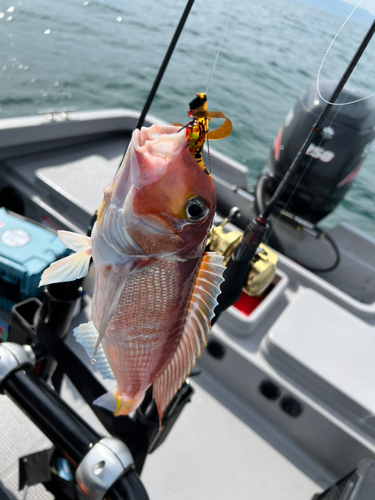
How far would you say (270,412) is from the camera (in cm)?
220

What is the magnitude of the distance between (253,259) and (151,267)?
1197mm

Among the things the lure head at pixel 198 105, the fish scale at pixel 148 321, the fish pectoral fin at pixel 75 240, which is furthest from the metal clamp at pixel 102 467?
the lure head at pixel 198 105

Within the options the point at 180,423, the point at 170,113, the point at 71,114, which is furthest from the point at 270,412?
the point at 170,113

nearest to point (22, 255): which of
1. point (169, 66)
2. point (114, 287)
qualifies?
point (114, 287)

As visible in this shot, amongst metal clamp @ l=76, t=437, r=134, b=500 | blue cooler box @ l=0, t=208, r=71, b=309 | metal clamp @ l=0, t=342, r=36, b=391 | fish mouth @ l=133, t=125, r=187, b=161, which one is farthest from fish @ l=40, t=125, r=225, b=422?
blue cooler box @ l=0, t=208, r=71, b=309

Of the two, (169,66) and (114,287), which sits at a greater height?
(114,287)

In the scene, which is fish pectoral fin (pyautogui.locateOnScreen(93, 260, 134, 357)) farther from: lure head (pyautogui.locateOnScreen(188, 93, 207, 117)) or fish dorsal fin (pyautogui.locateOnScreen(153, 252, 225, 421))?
lure head (pyautogui.locateOnScreen(188, 93, 207, 117))

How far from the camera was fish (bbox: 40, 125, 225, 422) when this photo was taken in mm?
812

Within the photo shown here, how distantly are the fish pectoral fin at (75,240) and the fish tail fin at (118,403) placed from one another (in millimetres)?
447

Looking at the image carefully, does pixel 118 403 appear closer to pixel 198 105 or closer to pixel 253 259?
pixel 198 105

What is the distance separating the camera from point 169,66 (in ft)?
27.1

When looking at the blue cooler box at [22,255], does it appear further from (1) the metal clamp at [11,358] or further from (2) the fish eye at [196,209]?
(2) the fish eye at [196,209]

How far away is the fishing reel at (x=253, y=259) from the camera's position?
2055mm

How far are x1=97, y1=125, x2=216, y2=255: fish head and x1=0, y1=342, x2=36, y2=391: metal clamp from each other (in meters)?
0.74
